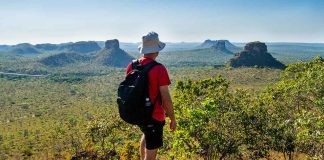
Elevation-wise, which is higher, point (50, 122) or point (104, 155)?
point (104, 155)

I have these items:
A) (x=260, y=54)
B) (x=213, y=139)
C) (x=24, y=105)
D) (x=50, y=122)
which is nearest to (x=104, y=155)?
(x=213, y=139)

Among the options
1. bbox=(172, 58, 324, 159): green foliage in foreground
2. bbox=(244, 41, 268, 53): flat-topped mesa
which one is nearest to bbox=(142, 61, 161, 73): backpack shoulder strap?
bbox=(172, 58, 324, 159): green foliage in foreground

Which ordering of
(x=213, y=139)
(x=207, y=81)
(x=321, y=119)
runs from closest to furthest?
(x=321, y=119), (x=213, y=139), (x=207, y=81)

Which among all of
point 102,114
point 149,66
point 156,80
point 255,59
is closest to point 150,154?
point 156,80

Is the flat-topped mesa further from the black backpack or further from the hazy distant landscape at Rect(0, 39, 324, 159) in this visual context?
the black backpack

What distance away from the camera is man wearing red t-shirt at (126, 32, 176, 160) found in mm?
4660

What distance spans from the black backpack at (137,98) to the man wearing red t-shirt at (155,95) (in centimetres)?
7

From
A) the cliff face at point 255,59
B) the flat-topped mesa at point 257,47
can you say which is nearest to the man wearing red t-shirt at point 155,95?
the cliff face at point 255,59

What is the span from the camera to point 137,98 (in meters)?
4.65

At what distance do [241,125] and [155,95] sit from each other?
5578mm

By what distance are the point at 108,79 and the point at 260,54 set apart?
240ft

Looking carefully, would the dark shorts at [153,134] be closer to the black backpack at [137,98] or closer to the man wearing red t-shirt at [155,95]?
the man wearing red t-shirt at [155,95]

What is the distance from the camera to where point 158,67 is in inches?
183

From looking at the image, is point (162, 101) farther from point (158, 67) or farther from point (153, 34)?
point (153, 34)
